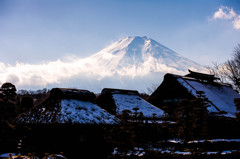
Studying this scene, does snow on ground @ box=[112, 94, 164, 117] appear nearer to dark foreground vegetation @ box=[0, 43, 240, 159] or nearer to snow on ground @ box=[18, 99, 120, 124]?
dark foreground vegetation @ box=[0, 43, 240, 159]

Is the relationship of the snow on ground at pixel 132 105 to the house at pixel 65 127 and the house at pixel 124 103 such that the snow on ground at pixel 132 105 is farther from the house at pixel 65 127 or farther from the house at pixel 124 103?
the house at pixel 65 127

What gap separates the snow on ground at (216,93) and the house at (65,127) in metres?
10.9

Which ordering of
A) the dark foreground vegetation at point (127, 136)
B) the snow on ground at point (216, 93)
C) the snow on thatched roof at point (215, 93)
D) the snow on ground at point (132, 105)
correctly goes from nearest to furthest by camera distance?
the dark foreground vegetation at point (127, 136) → the snow on thatched roof at point (215, 93) → the snow on ground at point (216, 93) → the snow on ground at point (132, 105)

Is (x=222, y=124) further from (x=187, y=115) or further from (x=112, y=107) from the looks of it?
(x=187, y=115)

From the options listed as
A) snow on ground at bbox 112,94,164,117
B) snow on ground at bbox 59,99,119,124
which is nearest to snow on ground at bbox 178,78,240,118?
snow on ground at bbox 112,94,164,117

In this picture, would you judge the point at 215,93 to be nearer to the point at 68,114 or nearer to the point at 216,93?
the point at 216,93

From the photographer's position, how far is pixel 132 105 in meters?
19.5

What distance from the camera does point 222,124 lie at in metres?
16.9

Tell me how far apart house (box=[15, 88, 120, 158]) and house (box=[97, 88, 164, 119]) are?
6.15 m

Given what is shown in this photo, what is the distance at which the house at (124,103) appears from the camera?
724 inches

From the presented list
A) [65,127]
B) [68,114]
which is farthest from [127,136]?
[68,114]

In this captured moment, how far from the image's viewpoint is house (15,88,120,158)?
33.6 feet

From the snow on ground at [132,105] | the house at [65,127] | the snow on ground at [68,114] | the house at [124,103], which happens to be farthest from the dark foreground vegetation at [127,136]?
the house at [124,103]

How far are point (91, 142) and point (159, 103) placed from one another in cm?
1263
